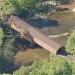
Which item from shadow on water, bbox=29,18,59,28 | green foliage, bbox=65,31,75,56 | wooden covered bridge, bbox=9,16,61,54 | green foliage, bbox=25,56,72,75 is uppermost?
shadow on water, bbox=29,18,59,28

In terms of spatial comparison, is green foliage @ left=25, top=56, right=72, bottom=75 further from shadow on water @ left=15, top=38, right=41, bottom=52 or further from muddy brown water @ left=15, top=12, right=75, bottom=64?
shadow on water @ left=15, top=38, right=41, bottom=52

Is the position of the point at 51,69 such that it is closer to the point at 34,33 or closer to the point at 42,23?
the point at 34,33

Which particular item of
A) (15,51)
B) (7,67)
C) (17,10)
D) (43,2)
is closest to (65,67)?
(7,67)

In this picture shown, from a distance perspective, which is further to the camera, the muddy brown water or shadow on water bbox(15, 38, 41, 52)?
shadow on water bbox(15, 38, 41, 52)

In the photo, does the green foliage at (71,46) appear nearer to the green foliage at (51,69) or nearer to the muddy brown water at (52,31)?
the muddy brown water at (52,31)

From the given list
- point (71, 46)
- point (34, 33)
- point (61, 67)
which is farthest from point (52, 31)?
point (61, 67)

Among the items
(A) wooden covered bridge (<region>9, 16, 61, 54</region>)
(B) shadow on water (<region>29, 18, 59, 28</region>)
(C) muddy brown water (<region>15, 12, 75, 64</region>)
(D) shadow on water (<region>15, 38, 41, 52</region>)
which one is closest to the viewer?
(A) wooden covered bridge (<region>9, 16, 61, 54</region>)

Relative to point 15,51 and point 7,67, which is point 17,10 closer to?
point 15,51

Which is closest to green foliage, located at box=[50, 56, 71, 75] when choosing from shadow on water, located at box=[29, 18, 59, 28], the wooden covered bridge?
the wooden covered bridge
